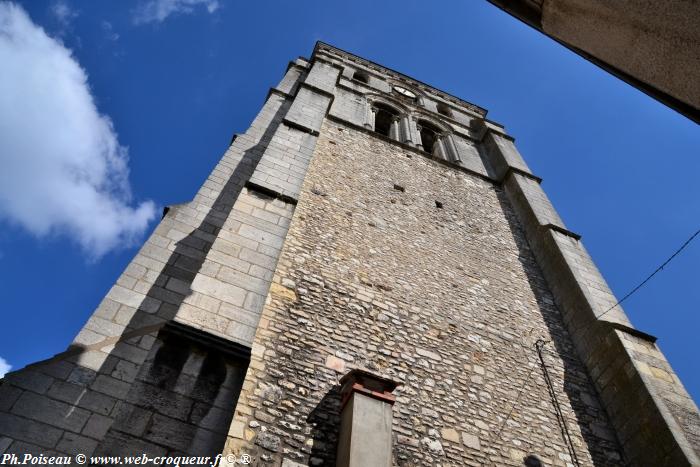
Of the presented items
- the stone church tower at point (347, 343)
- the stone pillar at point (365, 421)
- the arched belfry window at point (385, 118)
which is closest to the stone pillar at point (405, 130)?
the arched belfry window at point (385, 118)

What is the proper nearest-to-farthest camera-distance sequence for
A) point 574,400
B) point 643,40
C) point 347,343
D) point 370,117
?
point 643,40 → point 347,343 → point 574,400 → point 370,117

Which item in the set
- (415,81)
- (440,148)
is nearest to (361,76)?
(415,81)

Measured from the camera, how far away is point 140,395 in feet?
10.1

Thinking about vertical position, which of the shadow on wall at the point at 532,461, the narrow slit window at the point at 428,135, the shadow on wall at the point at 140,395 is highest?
the narrow slit window at the point at 428,135

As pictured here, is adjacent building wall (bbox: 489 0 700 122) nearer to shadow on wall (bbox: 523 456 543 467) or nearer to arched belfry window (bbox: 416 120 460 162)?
shadow on wall (bbox: 523 456 543 467)

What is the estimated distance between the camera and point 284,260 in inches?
223

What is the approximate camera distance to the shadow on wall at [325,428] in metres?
3.75

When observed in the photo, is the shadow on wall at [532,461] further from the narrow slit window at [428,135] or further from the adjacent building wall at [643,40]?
the narrow slit window at [428,135]

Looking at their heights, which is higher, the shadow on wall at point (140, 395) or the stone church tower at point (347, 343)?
the stone church tower at point (347, 343)

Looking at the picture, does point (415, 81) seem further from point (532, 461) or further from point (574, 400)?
point (532, 461)

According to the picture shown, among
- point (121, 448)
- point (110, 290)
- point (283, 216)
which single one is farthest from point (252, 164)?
point (121, 448)

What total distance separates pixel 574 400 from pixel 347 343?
10.4 ft

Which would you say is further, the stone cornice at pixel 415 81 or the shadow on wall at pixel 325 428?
the stone cornice at pixel 415 81

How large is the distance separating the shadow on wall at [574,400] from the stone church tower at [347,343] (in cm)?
3
